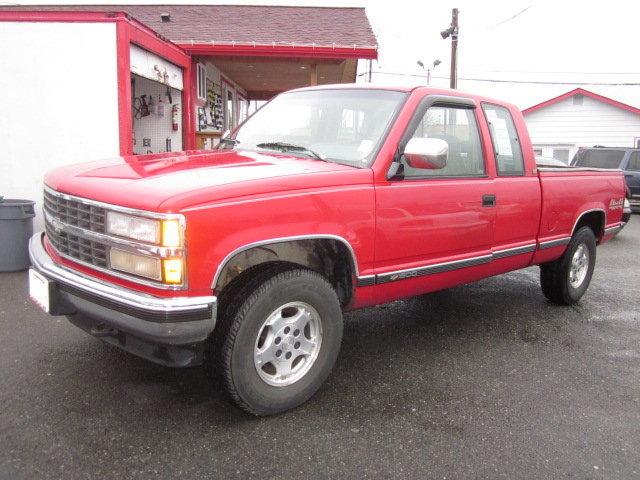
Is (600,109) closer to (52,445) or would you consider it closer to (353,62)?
(353,62)

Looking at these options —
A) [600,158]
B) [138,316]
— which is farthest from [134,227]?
[600,158]

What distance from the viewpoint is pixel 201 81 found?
12594mm

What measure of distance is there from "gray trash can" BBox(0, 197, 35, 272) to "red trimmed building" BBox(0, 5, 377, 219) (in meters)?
1.25

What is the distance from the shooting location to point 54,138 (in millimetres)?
7453

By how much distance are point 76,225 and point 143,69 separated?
6120mm

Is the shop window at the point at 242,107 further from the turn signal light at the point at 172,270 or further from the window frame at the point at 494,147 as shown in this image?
the turn signal light at the point at 172,270

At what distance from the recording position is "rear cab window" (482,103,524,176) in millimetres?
4375

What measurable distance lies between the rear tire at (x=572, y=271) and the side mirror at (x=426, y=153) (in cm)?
260

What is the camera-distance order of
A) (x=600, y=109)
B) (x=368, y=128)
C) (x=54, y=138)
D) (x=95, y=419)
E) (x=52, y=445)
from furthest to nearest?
(x=600, y=109), (x=54, y=138), (x=368, y=128), (x=95, y=419), (x=52, y=445)

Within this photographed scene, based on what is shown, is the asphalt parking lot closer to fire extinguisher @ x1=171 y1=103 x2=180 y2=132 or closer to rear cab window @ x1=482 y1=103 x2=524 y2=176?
rear cab window @ x1=482 y1=103 x2=524 y2=176

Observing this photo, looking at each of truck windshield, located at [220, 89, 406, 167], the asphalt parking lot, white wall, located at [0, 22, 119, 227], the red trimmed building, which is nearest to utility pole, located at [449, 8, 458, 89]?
the red trimmed building

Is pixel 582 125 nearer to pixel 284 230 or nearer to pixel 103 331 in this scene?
pixel 284 230

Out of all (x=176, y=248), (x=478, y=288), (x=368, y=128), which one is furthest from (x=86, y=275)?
(x=478, y=288)

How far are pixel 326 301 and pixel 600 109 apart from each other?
80.8 ft
